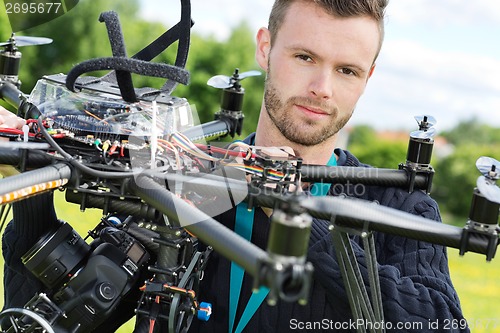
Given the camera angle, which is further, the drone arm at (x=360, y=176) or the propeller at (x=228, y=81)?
the propeller at (x=228, y=81)

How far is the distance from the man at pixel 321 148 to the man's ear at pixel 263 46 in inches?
11.9

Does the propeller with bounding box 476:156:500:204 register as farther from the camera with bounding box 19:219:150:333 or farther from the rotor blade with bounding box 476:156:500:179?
the camera with bounding box 19:219:150:333

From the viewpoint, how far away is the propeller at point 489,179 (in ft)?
9.54

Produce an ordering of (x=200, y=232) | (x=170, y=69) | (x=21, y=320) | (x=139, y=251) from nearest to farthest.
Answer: (x=200, y=232) < (x=170, y=69) < (x=21, y=320) < (x=139, y=251)

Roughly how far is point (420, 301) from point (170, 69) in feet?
Result: 5.95

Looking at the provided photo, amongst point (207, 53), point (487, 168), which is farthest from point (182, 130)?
point (207, 53)

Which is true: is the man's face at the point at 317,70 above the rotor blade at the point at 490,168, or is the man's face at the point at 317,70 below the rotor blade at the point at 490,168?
above

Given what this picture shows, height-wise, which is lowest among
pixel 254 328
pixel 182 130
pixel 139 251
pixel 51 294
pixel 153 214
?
pixel 254 328

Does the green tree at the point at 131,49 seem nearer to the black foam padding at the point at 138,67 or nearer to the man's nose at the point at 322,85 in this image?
the man's nose at the point at 322,85

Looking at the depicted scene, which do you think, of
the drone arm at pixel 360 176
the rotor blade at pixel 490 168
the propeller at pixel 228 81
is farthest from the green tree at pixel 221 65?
the rotor blade at pixel 490 168

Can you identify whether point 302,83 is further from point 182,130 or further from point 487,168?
point 487,168

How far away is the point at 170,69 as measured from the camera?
2.98 meters

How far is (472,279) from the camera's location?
1648cm

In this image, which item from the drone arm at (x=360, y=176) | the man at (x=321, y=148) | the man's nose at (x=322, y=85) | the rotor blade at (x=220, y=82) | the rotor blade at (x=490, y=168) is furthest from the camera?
the rotor blade at (x=220, y=82)
